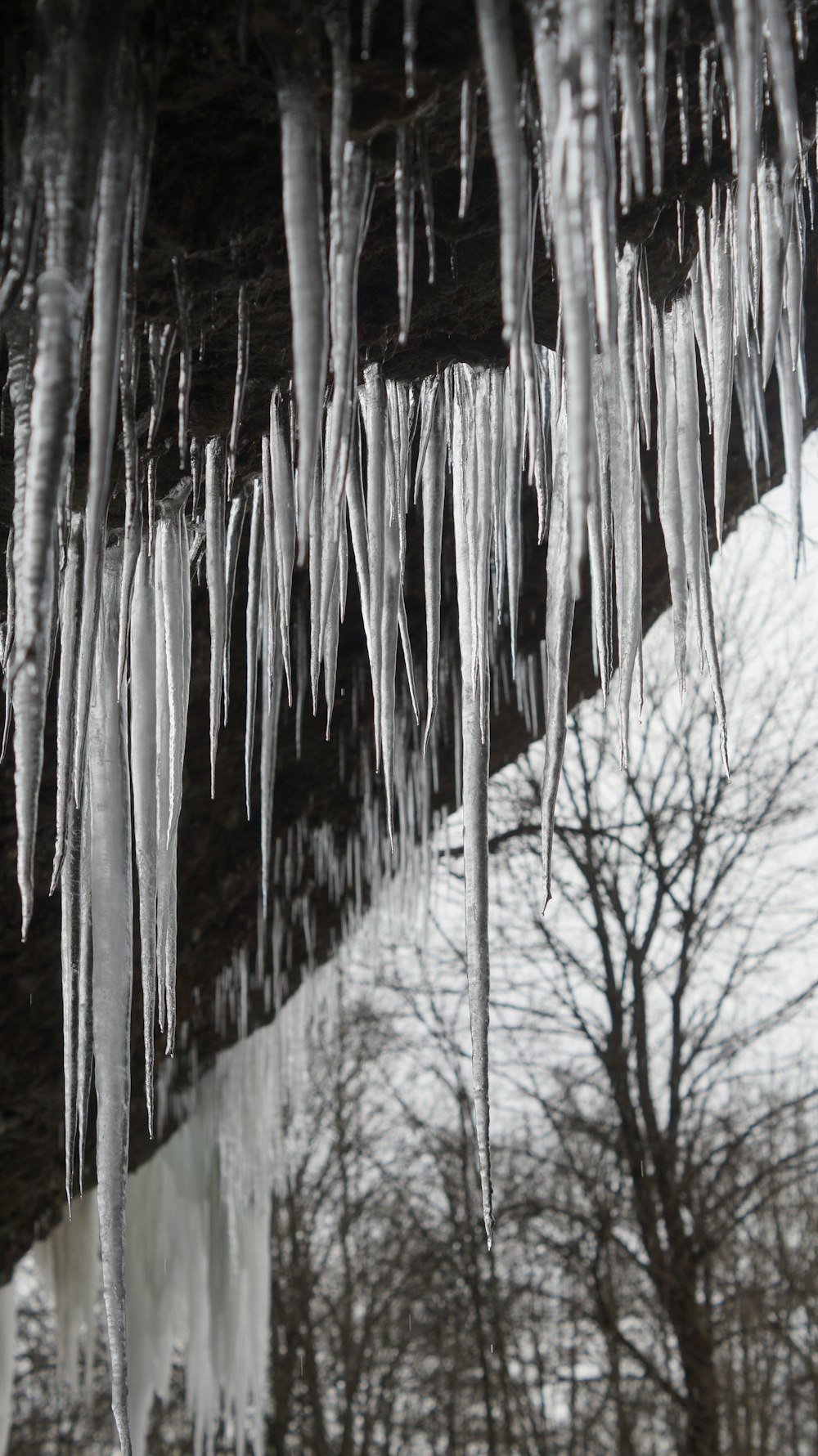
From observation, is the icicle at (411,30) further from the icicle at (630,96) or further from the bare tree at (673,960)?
the bare tree at (673,960)

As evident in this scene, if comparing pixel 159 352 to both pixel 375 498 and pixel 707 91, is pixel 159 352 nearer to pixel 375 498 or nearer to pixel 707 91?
pixel 375 498

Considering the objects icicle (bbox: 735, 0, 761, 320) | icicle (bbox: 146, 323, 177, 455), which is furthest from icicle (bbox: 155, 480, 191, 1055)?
icicle (bbox: 735, 0, 761, 320)

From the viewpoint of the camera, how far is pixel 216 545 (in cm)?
186

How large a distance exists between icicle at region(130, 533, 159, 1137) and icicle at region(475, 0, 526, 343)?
1.07 meters

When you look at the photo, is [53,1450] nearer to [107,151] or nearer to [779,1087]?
[779,1087]

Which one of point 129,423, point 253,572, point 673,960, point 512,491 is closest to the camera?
point 129,423

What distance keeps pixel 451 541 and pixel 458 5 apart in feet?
6.63

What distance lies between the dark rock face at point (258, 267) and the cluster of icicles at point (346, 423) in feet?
0.11

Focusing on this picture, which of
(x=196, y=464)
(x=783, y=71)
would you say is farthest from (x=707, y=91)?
(x=196, y=464)

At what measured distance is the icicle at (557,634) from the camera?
1.47 metres

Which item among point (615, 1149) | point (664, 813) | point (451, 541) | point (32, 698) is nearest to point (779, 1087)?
point (615, 1149)

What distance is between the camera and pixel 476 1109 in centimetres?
147

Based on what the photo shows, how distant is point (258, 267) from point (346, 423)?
409 mm

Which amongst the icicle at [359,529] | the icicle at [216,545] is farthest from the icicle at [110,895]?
the icicle at [359,529]
